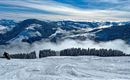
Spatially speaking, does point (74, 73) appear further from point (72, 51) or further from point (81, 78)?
point (72, 51)

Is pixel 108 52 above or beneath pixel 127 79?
beneath

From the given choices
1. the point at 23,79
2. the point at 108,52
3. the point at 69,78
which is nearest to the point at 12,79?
the point at 23,79

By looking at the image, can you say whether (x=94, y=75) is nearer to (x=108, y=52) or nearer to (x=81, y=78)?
(x=81, y=78)

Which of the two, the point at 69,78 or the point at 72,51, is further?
the point at 72,51

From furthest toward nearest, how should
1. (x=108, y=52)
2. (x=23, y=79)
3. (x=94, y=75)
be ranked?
(x=108, y=52), (x=94, y=75), (x=23, y=79)

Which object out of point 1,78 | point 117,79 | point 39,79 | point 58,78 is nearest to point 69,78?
point 58,78

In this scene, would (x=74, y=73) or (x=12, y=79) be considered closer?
(x=12, y=79)

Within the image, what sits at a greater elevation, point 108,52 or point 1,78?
point 1,78

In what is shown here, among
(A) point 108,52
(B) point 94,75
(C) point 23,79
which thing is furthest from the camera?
(A) point 108,52
